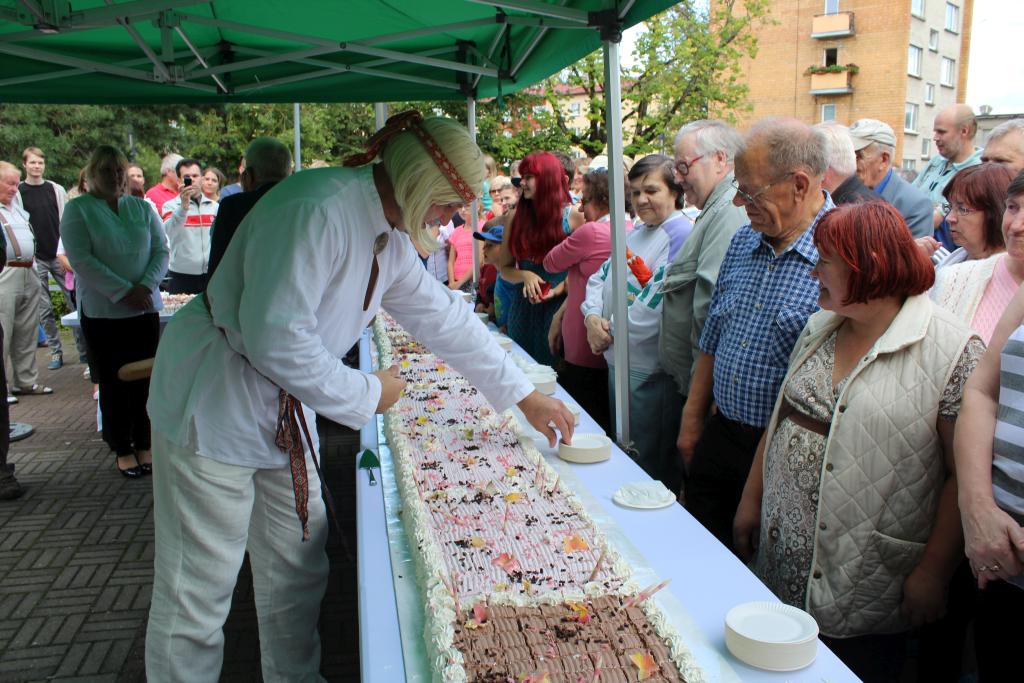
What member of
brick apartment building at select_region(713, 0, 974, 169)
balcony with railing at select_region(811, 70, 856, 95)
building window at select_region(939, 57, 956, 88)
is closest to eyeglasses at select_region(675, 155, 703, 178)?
brick apartment building at select_region(713, 0, 974, 169)

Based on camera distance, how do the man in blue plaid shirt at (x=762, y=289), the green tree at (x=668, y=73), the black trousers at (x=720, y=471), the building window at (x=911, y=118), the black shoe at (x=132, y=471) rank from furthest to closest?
the building window at (x=911, y=118), the green tree at (x=668, y=73), the black shoe at (x=132, y=471), the black trousers at (x=720, y=471), the man in blue plaid shirt at (x=762, y=289)

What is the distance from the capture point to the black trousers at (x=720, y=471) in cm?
232

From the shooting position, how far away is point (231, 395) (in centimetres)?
186

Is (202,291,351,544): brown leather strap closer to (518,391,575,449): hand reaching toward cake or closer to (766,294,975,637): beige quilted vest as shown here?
(518,391,575,449): hand reaching toward cake

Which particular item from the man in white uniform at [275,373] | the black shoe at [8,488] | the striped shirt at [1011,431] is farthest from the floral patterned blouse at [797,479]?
the black shoe at [8,488]

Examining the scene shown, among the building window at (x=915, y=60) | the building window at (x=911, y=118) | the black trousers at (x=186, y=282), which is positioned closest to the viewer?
the black trousers at (x=186, y=282)

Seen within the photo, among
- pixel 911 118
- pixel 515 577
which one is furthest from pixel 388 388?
pixel 911 118

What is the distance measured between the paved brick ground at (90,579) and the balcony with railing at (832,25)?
3105cm

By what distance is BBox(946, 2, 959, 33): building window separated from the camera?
32878 millimetres

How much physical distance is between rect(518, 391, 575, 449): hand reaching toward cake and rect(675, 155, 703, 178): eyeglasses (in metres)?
1.18

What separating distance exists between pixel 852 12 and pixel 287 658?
34.0m

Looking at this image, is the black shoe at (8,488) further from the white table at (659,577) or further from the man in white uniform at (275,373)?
the white table at (659,577)

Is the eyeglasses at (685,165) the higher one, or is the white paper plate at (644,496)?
the eyeglasses at (685,165)

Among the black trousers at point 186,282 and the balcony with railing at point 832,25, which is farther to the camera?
the balcony with railing at point 832,25
